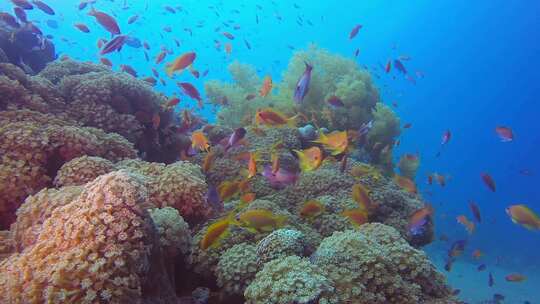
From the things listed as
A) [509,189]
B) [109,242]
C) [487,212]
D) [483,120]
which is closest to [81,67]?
[109,242]

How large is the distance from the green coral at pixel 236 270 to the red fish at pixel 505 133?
7.87m

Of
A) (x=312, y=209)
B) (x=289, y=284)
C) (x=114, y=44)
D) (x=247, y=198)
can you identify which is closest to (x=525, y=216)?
(x=312, y=209)

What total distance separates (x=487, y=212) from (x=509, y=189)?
1924cm

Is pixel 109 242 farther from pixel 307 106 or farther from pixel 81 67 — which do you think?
pixel 307 106

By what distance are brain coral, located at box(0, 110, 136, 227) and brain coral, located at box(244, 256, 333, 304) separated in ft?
9.72

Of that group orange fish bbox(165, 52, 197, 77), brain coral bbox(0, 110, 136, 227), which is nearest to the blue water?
Result: orange fish bbox(165, 52, 197, 77)

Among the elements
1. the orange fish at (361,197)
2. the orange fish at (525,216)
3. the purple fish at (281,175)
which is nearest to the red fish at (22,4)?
the purple fish at (281,175)

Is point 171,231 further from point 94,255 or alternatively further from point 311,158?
point 311,158

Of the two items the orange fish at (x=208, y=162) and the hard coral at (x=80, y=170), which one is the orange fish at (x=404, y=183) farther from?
the hard coral at (x=80, y=170)

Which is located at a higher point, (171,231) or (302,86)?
(302,86)

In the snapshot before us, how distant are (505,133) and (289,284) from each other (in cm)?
833

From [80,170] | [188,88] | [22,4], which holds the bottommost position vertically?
[22,4]

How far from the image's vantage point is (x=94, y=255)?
259cm

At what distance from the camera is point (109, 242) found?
263 cm
